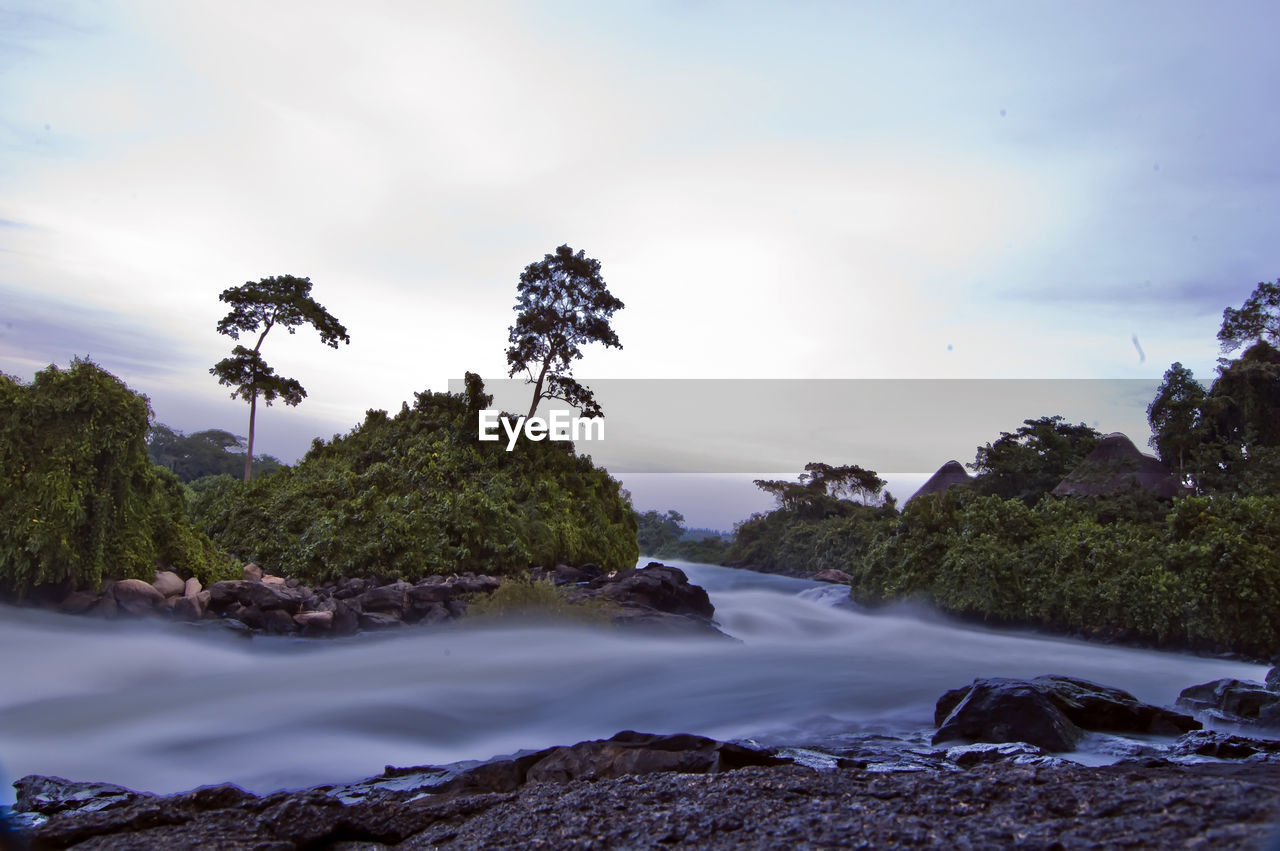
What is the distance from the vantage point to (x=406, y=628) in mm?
11008

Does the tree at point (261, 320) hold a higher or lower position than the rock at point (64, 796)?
higher

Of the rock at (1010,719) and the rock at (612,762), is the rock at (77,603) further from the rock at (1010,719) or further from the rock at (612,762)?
the rock at (1010,719)

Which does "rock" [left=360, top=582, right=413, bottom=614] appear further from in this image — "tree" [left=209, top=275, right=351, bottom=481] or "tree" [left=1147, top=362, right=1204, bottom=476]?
"tree" [left=1147, top=362, right=1204, bottom=476]

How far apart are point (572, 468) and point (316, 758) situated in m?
14.5

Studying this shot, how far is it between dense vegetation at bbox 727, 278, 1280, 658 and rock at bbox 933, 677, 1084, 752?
8390mm

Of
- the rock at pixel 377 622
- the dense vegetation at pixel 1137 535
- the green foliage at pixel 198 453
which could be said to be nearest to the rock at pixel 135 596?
the rock at pixel 377 622

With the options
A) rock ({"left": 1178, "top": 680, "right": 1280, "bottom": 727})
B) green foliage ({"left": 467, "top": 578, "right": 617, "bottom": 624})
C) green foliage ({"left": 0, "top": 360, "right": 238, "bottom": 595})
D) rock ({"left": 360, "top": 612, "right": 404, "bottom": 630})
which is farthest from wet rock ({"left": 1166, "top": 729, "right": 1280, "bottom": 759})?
green foliage ({"left": 0, "top": 360, "right": 238, "bottom": 595})

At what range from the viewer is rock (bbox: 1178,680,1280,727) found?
6.23 m

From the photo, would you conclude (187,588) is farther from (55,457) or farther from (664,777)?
(664,777)

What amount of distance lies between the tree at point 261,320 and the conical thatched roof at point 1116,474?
22.9 m

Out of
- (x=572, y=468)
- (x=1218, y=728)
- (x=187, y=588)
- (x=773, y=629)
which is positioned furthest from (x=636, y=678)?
(x=572, y=468)

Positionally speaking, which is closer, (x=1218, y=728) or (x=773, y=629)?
(x=1218, y=728)

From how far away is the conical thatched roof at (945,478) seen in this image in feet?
101

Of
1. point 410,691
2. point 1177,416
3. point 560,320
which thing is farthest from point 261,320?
point 1177,416
